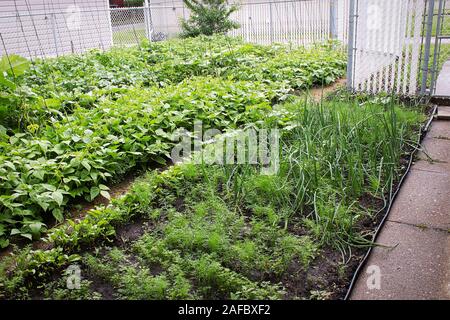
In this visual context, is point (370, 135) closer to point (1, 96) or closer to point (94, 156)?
point (94, 156)

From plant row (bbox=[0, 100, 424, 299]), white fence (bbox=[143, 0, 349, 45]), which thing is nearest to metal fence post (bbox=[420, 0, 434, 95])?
plant row (bbox=[0, 100, 424, 299])

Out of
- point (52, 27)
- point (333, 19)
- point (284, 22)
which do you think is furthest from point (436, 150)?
point (284, 22)

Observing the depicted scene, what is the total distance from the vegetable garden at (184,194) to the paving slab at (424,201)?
124mm

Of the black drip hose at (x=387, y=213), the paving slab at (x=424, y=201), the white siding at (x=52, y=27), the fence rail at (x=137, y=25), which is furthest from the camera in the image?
the fence rail at (x=137, y=25)

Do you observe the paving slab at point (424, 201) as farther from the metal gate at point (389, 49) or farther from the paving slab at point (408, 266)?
the metal gate at point (389, 49)

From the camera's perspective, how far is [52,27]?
11.4m

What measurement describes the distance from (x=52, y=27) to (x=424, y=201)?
411 inches

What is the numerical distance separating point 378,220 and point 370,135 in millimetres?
1080

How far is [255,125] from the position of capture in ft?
14.8

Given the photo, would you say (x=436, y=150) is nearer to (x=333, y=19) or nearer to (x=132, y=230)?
(x=132, y=230)

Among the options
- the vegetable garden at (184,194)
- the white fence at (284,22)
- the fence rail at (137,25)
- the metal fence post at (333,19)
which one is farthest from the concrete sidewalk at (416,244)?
the metal fence post at (333,19)

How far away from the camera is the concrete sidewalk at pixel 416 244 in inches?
94.5

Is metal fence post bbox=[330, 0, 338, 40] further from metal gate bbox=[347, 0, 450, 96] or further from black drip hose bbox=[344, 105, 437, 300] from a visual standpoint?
black drip hose bbox=[344, 105, 437, 300]

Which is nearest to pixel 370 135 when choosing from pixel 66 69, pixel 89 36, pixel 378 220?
pixel 378 220
